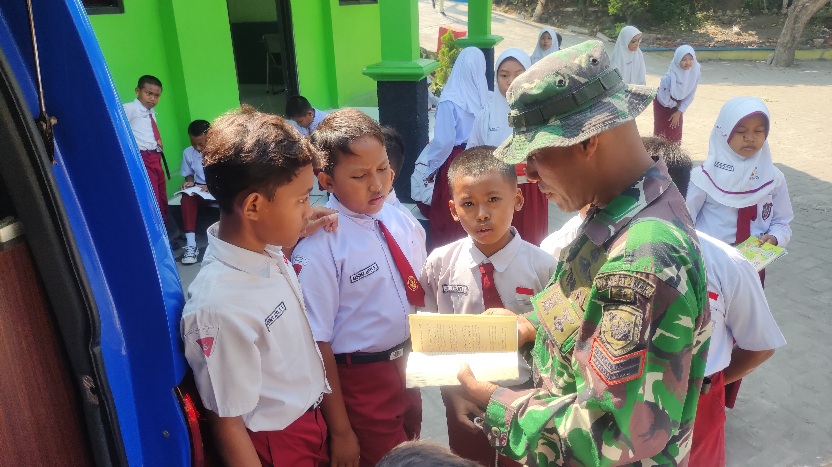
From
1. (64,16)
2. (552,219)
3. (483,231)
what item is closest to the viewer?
(64,16)

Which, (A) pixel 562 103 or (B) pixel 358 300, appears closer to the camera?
(A) pixel 562 103

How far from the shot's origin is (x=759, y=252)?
270 centimetres

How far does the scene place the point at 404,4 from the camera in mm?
5164

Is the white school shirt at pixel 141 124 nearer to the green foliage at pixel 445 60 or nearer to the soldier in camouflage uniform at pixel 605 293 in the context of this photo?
the soldier in camouflage uniform at pixel 605 293

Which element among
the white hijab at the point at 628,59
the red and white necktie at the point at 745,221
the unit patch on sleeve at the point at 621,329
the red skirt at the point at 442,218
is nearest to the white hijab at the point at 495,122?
the red skirt at the point at 442,218

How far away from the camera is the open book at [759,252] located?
262 centimetres

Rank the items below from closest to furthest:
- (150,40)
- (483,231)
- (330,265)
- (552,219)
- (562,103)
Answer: (562,103)
(330,265)
(483,231)
(150,40)
(552,219)

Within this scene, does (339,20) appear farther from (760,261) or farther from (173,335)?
(173,335)

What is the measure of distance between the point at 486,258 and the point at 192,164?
14.2ft

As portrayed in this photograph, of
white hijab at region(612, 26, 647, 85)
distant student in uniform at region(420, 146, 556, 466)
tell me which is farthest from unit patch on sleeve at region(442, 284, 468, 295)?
white hijab at region(612, 26, 647, 85)

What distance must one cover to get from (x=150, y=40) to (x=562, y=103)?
5.25 metres

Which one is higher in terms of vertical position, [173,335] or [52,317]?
[52,317]

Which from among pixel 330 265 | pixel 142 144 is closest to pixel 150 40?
pixel 142 144

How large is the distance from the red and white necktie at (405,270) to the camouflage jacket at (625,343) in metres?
0.79
